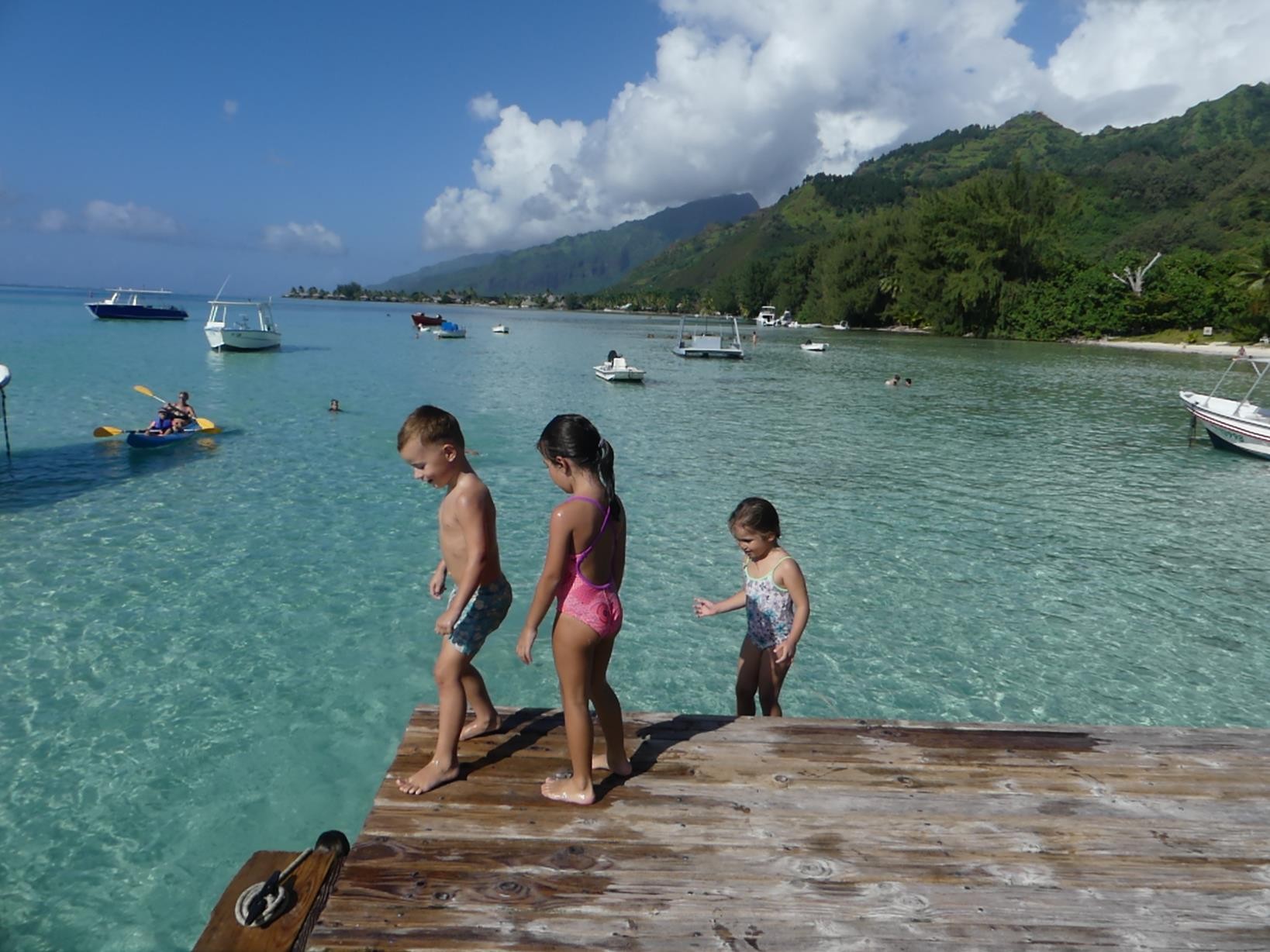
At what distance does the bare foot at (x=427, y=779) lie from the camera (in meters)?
3.79

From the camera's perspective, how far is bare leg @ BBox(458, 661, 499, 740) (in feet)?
14.0

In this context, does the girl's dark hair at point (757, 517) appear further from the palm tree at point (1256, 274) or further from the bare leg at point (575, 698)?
the palm tree at point (1256, 274)

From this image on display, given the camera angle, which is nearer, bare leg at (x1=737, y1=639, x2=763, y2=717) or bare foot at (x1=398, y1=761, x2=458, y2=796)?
bare foot at (x1=398, y1=761, x2=458, y2=796)

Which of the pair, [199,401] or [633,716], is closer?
[633,716]

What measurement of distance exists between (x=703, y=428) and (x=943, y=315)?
7366 cm

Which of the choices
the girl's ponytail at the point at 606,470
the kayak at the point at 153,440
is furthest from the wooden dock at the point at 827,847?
the kayak at the point at 153,440

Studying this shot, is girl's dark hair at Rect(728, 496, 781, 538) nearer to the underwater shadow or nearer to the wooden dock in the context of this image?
the wooden dock

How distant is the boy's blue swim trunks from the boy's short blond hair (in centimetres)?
79

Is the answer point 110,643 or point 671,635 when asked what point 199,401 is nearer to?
point 110,643

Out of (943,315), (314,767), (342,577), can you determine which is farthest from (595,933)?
(943,315)

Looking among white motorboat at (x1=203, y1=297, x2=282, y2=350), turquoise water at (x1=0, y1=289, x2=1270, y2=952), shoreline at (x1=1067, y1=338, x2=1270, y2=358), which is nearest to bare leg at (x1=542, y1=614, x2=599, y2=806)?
turquoise water at (x1=0, y1=289, x2=1270, y2=952)

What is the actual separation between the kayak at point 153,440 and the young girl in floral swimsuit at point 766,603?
17.2 metres

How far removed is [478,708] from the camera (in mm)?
4340

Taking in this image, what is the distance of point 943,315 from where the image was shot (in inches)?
3450
